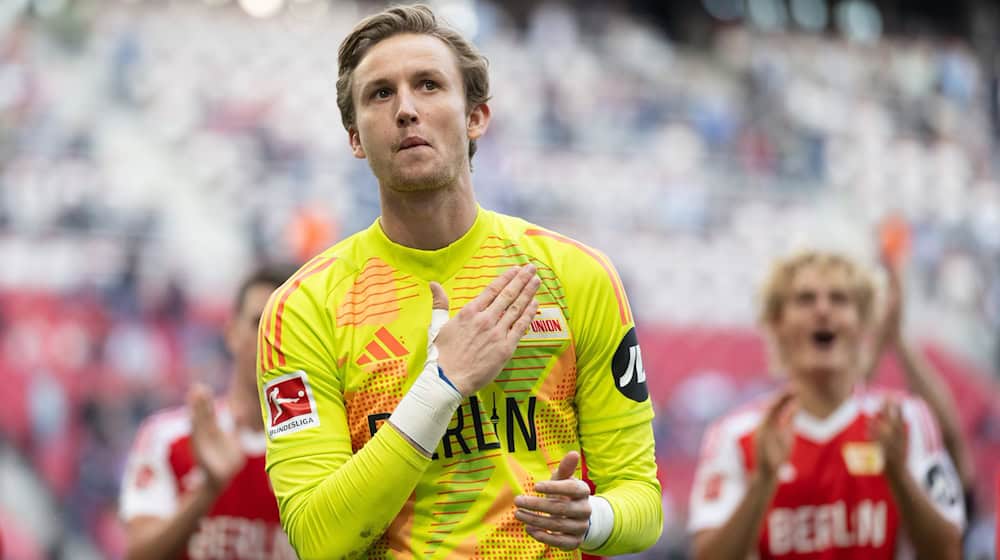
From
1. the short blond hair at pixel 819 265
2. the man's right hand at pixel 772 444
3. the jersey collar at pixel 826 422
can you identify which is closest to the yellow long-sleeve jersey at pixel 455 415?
the man's right hand at pixel 772 444

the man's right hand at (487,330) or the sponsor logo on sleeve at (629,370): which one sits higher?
the man's right hand at (487,330)

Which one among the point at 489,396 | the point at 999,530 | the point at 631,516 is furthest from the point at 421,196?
the point at 999,530

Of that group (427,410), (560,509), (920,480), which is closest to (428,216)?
(427,410)

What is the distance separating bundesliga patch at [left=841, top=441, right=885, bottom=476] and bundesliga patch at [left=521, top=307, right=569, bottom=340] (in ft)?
8.40

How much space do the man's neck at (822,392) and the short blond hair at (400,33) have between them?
2.64 metres

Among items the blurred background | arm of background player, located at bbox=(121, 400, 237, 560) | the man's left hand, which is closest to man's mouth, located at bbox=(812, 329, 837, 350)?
arm of background player, located at bbox=(121, 400, 237, 560)

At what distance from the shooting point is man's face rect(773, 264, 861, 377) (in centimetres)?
508

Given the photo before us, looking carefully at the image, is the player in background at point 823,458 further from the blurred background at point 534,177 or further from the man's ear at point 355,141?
the blurred background at point 534,177

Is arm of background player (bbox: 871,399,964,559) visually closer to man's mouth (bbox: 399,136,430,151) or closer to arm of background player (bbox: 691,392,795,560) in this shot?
arm of background player (bbox: 691,392,795,560)

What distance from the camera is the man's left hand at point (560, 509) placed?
2514 mm

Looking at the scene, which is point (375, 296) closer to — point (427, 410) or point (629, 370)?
point (427, 410)

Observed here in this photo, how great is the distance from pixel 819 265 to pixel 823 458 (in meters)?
0.84

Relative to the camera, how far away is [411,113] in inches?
109

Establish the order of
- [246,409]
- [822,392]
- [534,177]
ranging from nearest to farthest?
1. [246,409]
2. [822,392]
3. [534,177]
